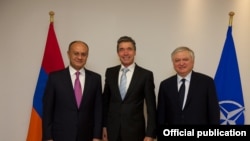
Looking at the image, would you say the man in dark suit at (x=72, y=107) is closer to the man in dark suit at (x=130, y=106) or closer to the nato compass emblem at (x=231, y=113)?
the man in dark suit at (x=130, y=106)

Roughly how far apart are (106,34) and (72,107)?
48.5 inches

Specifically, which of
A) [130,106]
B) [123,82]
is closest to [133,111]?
[130,106]

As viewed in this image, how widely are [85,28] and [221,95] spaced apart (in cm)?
181

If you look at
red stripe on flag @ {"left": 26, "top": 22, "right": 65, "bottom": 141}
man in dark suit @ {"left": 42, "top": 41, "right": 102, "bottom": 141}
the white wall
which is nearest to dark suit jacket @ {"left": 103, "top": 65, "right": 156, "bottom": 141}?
man in dark suit @ {"left": 42, "top": 41, "right": 102, "bottom": 141}

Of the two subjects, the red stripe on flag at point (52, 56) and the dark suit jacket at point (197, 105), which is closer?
the dark suit jacket at point (197, 105)

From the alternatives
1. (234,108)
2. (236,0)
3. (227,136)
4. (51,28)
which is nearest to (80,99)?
(51,28)

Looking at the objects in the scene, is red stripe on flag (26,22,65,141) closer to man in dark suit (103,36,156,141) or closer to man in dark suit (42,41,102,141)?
man in dark suit (42,41,102,141)

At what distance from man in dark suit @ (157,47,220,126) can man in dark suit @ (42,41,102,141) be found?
68 centimetres

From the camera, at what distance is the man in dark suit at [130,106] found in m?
2.56

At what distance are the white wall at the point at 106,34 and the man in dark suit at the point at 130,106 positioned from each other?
29.3 inches

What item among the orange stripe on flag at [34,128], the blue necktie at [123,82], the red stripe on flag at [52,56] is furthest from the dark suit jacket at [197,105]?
the orange stripe on flag at [34,128]

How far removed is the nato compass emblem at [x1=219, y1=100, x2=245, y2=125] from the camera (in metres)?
3.14

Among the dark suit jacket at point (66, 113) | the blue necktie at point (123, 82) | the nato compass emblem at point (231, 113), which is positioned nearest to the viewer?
the dark suit jacket at point (66, 113)

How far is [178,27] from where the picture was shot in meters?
3.41
